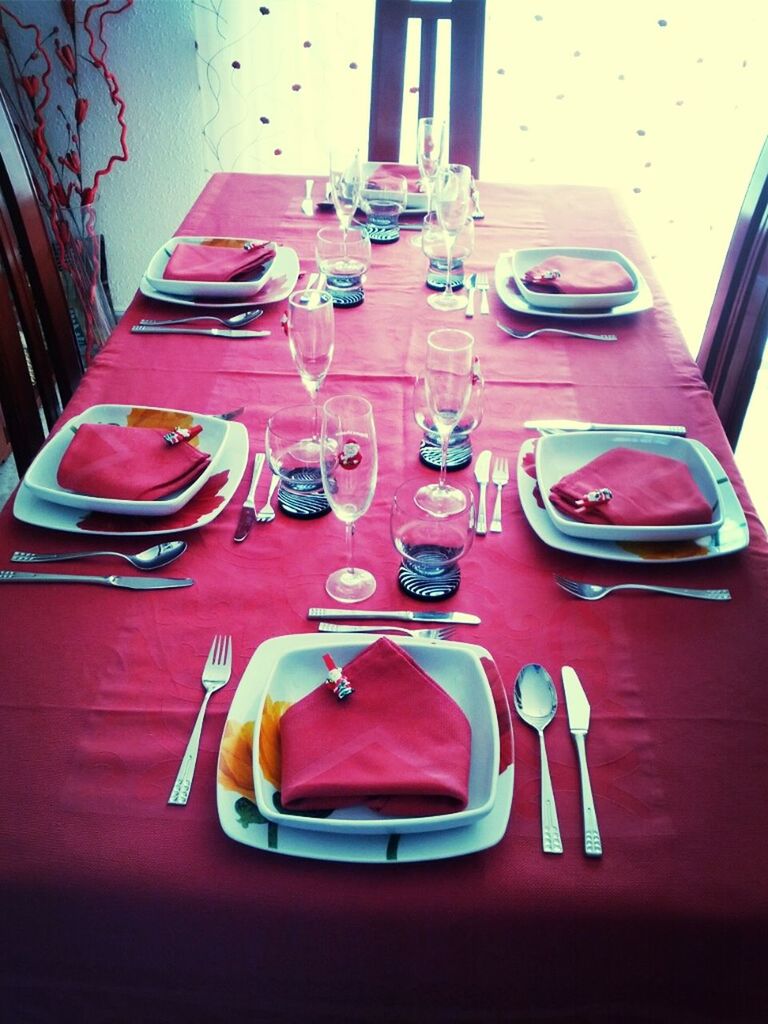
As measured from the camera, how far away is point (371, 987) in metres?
0.63

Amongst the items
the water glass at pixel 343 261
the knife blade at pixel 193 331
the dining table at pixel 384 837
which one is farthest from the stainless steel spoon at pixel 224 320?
the dining table at pixel 384 837

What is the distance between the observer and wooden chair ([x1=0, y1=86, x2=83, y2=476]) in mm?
1364

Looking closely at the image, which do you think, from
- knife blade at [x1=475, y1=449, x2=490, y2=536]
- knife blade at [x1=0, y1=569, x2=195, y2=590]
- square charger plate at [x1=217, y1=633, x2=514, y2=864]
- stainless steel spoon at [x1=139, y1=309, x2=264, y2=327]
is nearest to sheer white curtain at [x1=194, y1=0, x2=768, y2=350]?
stainless steel spoon at [x1=139, y1=309, x2=264, y2=327]

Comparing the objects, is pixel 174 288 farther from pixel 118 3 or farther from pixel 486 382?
pixel 118 3

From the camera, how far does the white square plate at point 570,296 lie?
1357mm

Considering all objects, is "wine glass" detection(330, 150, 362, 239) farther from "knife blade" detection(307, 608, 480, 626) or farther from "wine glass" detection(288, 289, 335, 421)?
"knife blade" detection(307, 608, 480, 626)

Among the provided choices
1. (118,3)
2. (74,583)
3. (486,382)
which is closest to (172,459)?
(74,583)

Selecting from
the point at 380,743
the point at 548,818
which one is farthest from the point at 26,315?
the point at 548,818

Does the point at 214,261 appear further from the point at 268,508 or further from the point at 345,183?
the point at 268,508

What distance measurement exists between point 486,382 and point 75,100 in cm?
193

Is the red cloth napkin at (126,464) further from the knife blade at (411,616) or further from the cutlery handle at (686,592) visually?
the cutlery handle at (686,592)

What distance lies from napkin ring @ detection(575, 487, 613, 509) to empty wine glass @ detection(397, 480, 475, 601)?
5.6 inches

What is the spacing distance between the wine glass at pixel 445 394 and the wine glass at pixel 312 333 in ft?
0.46

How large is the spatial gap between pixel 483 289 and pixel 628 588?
73cm
